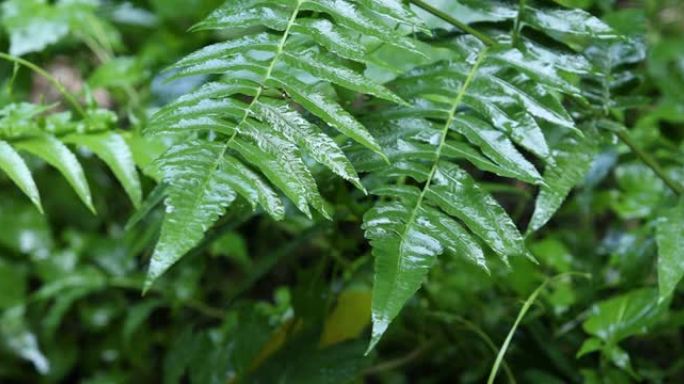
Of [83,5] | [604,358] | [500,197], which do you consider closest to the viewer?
[604,358]

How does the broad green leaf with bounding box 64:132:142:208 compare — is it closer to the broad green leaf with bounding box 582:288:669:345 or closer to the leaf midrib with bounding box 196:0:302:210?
the leaf midrib with bounding box 196:0:302:210

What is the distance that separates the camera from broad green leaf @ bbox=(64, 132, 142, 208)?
1.07 meters

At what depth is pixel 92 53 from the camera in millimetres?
2021

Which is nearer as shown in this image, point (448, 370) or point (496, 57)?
point (496, 57)

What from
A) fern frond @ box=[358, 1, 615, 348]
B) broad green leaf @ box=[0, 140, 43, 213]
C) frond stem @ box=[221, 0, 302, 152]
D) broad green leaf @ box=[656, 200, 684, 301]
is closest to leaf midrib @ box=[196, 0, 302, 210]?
frond stem @ box=[221, 0, 302, 152]

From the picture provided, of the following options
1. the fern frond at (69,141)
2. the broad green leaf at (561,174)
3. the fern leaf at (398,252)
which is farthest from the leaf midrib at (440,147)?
the fern frond at (69,141)

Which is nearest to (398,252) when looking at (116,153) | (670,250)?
(670,250)

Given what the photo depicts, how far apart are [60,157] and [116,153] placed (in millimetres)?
75

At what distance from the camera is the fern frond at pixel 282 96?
758 mm

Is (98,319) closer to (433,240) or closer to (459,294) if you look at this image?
(459,294)

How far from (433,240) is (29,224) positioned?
132cm

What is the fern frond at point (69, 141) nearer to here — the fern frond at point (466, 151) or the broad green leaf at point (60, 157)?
the broad green leaf at point (60, 157)

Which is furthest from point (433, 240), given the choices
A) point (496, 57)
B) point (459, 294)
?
point (459, 294)

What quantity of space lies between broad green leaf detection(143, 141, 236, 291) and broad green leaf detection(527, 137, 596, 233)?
0.37 m
